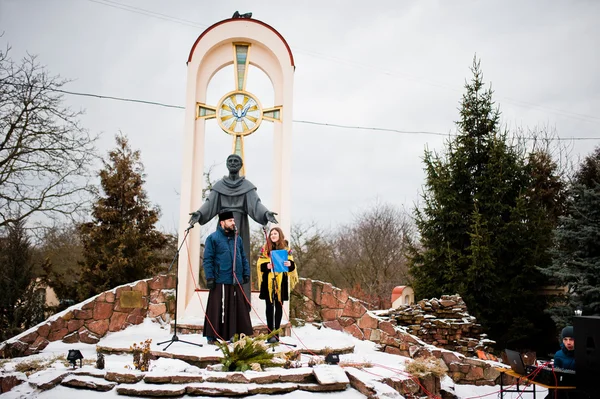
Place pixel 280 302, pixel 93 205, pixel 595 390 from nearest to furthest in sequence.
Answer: pixel 595 390 < pixel 280 302 < pixel 93 205

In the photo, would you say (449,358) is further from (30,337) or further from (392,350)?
(30,337)

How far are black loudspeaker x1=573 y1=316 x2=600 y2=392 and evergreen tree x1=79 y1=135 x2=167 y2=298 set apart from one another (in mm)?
10397

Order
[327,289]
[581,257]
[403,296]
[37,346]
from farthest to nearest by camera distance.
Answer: [403,296] < [327,289] < [581,257] < [37,346]

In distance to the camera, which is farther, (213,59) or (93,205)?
(93,205)

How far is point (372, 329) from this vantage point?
28.6 feet

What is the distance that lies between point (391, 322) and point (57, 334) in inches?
230

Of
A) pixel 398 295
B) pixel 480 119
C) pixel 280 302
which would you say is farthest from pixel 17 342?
pixel 480 119

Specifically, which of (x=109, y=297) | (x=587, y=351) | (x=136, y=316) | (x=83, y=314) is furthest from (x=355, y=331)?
(x=587, y=351)

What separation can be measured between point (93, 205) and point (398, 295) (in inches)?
330

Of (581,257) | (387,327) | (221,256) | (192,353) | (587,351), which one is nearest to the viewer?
(587,351)

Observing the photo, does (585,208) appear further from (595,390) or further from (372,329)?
(595,390)

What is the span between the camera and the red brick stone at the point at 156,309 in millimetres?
8789

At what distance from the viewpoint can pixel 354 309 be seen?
899 centimetres

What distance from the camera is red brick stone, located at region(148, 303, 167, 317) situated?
879 centimetres
